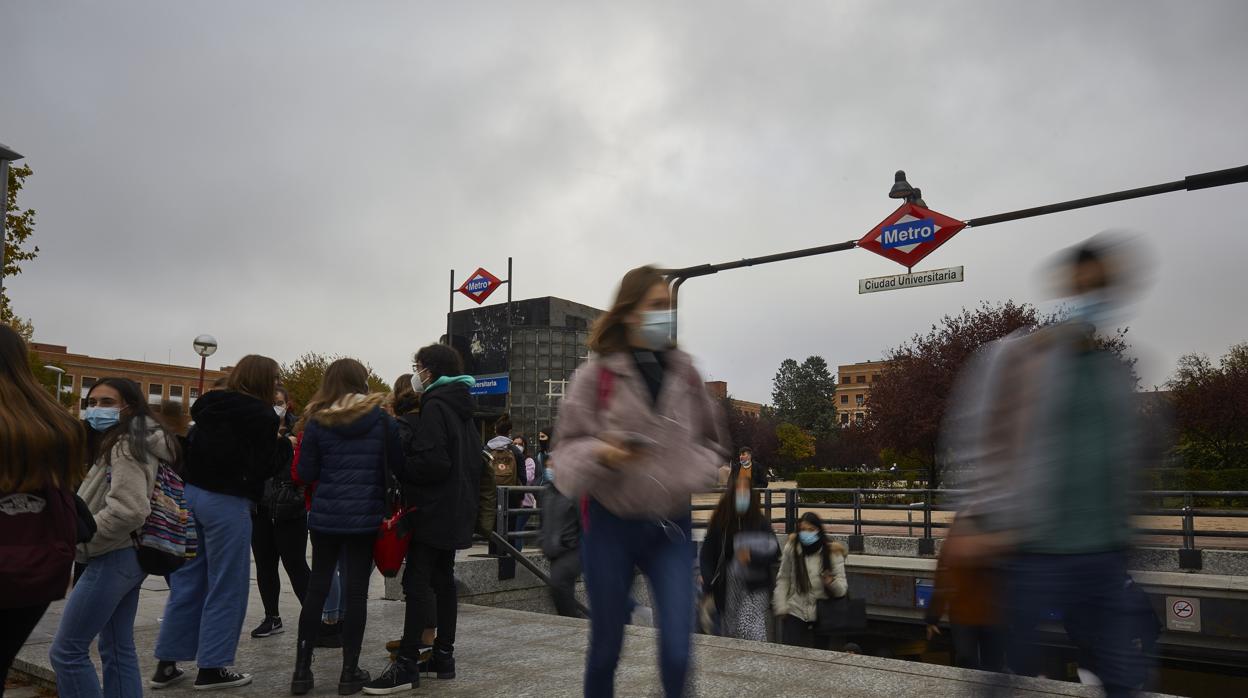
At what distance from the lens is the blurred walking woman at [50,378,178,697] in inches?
138

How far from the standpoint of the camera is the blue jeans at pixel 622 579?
2941 millimetres

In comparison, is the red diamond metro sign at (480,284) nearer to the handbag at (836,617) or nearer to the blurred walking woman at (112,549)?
the handbag at (836,617)

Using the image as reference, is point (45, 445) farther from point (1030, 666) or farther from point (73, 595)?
point (1030, 666)

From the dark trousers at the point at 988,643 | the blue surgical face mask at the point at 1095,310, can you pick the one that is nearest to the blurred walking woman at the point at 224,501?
the dark trousers at the point at 988,643

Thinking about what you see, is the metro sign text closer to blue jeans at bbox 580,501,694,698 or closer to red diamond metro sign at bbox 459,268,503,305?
blue jeans at bbox 580,501,694,698

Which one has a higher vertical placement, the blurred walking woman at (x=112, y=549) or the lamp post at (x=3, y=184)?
the lamp post at (x=3, y=184)

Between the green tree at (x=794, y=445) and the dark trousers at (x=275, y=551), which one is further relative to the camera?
the green tree at (x=794, y=445)

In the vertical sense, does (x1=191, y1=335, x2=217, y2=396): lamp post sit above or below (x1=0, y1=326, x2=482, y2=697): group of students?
above

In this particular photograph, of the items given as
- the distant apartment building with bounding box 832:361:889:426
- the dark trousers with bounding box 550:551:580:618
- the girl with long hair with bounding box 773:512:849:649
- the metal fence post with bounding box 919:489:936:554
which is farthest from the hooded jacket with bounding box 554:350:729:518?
the distant apartment building with bounding box 832:361:889:426

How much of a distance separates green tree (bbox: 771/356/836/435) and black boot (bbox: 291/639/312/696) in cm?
9830

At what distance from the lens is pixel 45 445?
2754 millimetres

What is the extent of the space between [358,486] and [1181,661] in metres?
10.8

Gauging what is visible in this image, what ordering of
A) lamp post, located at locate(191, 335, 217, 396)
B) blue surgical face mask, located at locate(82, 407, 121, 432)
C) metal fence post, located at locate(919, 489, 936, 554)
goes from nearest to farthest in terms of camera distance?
blue surgical face mask, located at locate(82, 407, 121, 432) → metal fence post, located at locate(919, 489, 936, 554) → lamp post, located at locate(191, 335, 217, 396)

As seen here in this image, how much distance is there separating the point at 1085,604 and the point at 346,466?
11.9ft
